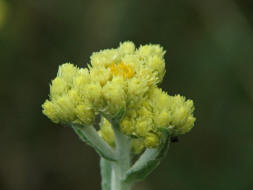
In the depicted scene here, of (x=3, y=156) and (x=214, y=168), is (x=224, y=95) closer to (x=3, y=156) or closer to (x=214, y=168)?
(x=214, y=168)

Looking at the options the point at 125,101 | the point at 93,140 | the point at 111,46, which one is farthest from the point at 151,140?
the point at 111,46

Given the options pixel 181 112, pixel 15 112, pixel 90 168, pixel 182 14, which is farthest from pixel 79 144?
pixel 181 112

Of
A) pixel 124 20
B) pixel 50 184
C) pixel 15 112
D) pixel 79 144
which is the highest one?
pixel 124 20

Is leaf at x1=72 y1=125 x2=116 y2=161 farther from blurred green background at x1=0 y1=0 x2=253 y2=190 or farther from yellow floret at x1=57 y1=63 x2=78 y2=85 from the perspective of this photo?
blurred green background at x1=0 y1=0 x2=253 y2=190

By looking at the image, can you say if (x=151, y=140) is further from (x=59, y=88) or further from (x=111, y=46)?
(x=111, y=46)

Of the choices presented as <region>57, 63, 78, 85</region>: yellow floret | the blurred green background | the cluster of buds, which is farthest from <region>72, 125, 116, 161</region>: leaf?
the blurred green background

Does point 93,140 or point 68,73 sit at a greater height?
point 68,73
